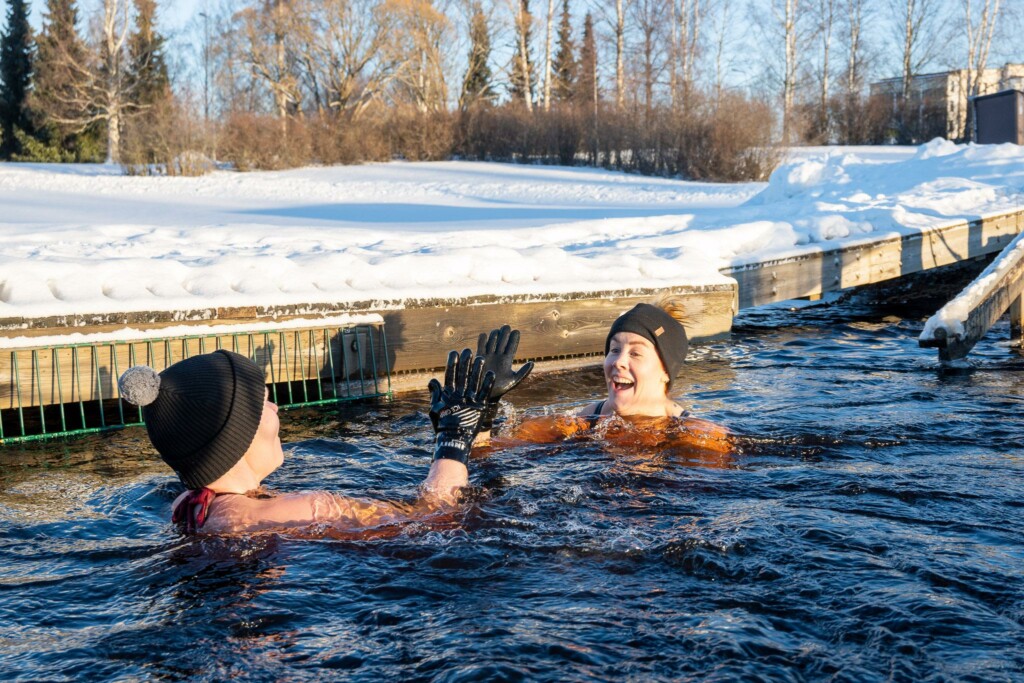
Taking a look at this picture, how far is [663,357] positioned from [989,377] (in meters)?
3.09

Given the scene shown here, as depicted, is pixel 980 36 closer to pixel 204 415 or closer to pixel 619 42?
pixel 619 42

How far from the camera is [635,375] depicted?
486cm

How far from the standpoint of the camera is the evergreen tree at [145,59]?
36812 mm

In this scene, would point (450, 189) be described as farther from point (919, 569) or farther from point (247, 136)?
point (919, 569)

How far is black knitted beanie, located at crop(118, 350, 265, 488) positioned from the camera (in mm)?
3219

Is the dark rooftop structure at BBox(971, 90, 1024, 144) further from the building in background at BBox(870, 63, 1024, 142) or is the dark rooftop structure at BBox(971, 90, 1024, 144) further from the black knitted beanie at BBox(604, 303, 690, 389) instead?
the building in background at BBox(870, 63, 1024, 142)

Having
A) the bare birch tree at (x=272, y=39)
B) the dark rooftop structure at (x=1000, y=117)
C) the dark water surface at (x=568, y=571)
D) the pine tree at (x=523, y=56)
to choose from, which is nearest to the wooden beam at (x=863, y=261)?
the dark water surface at (x=568, y=571)

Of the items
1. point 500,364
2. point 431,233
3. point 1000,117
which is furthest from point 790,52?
point 500,364

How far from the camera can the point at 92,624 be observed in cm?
306

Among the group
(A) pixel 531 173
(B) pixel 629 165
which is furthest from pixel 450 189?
(B) pixel 629 165

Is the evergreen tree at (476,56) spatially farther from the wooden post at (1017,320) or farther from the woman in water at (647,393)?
the woman in water at (647,393)

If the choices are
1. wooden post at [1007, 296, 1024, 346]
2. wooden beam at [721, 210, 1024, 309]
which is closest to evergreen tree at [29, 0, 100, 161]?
wooden beam at [721, 210, 1024, 309]

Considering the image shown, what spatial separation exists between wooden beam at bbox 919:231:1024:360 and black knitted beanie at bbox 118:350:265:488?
4944mm

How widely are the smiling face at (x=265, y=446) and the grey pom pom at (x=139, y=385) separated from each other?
0.41 metres
